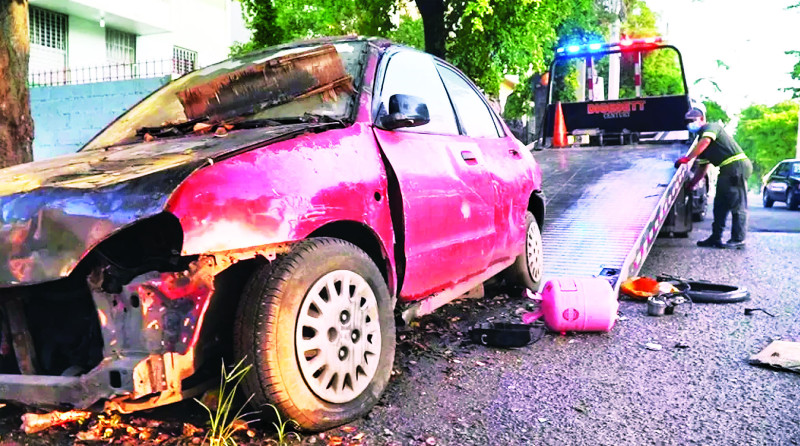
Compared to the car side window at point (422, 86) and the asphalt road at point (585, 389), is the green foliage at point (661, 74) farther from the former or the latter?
the car side window at point (422, 86)

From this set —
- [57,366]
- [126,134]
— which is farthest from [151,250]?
[126,134]

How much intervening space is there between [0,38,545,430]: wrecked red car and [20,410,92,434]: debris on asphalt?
0.75ft

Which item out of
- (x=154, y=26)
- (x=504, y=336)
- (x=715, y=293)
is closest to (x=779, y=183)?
(x=715, y=293)

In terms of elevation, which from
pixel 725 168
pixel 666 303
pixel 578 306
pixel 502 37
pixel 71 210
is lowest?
pixel 666 303

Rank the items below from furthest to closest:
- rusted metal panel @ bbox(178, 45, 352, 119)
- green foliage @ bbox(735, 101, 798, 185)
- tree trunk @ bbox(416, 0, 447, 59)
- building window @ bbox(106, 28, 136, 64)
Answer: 1. green foliage @ bbox(735, 101, 798, 185)
2. building window @ bbox(106, 28, 136, 64)
3. tree trunk @ bbox(416, 0, 447, 59)
4. rusted metal panel @ bbox(178, 45, 352, 119)

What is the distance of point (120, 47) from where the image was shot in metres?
19.4

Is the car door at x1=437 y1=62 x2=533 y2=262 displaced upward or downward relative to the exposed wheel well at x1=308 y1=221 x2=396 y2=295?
upward

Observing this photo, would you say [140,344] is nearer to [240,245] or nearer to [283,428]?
[240,245]

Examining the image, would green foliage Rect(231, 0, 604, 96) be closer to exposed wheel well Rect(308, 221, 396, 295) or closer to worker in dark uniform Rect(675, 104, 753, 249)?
worker in dark uniform Rect(675, 104, 753, 249)

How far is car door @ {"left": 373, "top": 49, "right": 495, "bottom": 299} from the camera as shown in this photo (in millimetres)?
3422

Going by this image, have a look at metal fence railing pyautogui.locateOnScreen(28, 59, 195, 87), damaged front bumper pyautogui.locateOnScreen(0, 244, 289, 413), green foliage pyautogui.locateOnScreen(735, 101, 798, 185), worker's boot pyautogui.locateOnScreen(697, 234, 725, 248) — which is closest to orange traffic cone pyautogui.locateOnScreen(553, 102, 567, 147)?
worker's boot pyautogui.locateOnScreen(697, 234, 725, 248)

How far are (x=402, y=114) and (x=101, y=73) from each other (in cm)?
1597

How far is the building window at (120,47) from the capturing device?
62.1 feet

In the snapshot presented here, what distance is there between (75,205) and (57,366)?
789mm
